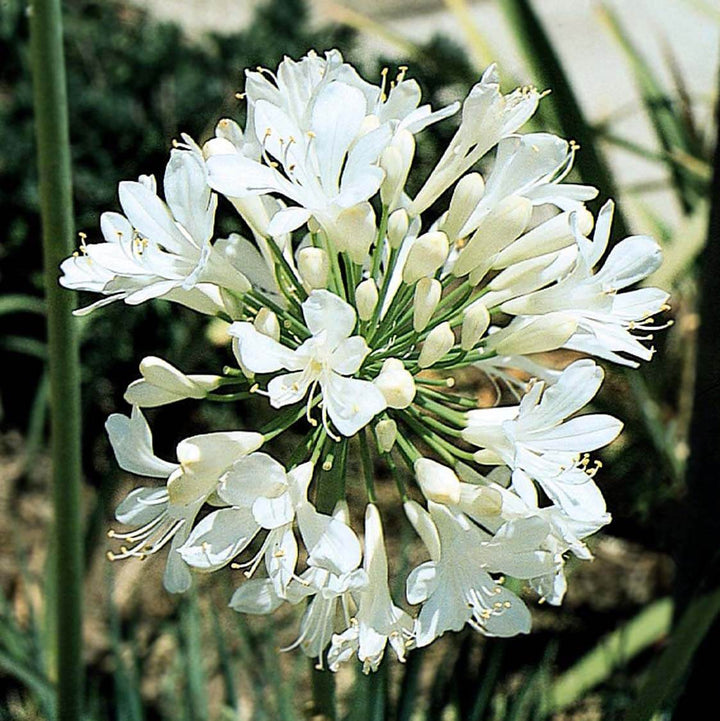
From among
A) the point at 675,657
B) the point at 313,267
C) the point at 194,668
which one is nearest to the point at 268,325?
the point at 313,267

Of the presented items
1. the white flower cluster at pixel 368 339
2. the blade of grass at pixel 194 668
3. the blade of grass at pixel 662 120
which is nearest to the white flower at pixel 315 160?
the white flower cluster at pixel 368 339

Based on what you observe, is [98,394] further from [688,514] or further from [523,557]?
[523,557]

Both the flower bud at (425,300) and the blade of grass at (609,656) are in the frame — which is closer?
the flower bud at (425,300)

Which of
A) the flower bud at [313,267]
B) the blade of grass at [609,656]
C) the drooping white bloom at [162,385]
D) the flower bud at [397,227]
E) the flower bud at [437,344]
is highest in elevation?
the flower bud at [397,227]

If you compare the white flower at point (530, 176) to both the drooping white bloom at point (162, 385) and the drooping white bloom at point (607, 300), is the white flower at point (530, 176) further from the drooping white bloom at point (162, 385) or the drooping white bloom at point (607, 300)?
the drooping white bloom at point (162, 385)

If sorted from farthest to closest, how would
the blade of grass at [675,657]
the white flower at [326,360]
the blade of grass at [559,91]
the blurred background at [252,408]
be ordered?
the blurred background at [252,408]
the blade of grass at [559,91]
the blade of grass at [675,657]
the white flower at [326,360]

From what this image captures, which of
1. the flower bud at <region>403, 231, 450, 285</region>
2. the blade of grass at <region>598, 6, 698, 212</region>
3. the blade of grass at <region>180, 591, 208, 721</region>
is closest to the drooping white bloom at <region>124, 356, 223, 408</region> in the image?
the flower bud at <region>403, 231, 450, 285</region>

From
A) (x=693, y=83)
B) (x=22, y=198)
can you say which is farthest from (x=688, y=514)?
(x=693, y=83)

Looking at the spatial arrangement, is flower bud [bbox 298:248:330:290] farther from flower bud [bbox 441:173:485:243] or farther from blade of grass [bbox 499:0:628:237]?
blade of grass [bbox 499:0:628:237]
